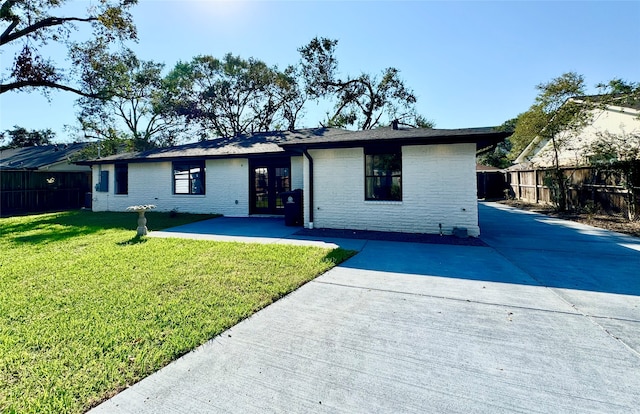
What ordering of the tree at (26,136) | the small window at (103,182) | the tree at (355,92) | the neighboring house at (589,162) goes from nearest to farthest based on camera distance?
1. the neighboring house at (589,162)
2. the small window at (103,182)
3. the tree at (355,92)
4. the tree at (26,136)

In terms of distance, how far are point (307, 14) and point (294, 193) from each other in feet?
24.0

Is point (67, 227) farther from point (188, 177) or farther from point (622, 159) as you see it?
point (622, 159)

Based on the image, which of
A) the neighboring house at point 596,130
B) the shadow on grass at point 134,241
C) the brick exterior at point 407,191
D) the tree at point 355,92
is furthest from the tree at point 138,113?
the neighboring house at point 596,130

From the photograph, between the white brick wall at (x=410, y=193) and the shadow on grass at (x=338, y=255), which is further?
the white brick wall at (x=410, y=193)

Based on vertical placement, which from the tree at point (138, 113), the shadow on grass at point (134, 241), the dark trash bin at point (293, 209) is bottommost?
the shadow on grass at point (134, 241)

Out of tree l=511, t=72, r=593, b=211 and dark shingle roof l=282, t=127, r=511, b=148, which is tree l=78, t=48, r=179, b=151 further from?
tree l=511, t=72, r=593, b=211

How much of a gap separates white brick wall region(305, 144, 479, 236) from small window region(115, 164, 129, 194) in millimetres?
10574

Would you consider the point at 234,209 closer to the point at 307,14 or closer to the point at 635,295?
the point at 307,14

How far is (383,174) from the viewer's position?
8266mm

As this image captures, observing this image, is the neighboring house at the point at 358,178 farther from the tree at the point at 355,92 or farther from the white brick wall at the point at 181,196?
the tree at the point at 355,92

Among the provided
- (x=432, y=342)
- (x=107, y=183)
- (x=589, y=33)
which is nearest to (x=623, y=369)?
(x=432, y=342)

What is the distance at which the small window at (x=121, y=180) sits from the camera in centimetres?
1399

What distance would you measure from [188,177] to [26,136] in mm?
34827

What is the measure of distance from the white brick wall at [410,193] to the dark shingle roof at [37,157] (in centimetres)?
1793
